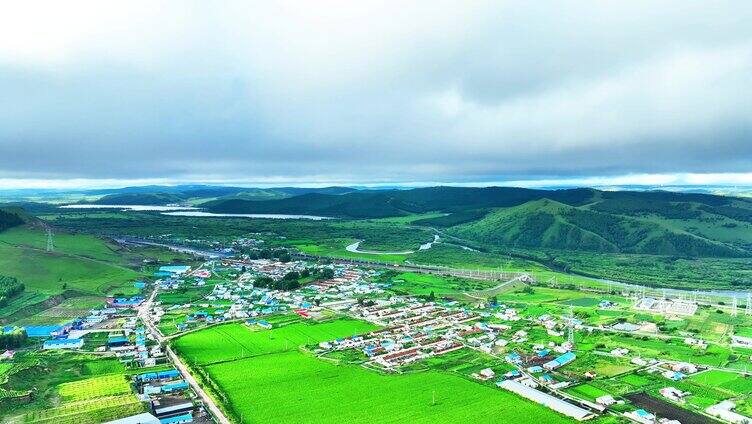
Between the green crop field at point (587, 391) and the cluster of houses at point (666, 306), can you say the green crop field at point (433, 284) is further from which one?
the green crop field at point (587, 391)

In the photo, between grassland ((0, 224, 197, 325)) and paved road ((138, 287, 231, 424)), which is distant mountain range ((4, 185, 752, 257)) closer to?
grassland ((0, 224, 197, 325))

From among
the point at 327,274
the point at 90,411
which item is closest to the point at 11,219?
the point at 327,274

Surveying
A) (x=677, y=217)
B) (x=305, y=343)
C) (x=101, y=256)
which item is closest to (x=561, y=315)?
(x=305, y=343)

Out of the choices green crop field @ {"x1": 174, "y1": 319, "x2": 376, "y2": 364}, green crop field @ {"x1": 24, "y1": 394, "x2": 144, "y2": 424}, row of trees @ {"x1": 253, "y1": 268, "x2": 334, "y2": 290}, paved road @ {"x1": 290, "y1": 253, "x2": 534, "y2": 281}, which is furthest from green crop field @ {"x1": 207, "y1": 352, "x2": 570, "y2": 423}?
paved road @ {"x1": 290, "y1": 253, "x2": 534, "y2": 281}

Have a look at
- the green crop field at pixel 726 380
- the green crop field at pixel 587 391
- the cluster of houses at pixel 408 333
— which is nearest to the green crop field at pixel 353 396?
the cluster of houses at pixel 408 333

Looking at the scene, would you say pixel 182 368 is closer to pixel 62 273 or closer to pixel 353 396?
pixel 353 396

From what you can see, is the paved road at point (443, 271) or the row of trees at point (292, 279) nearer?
the row of trees at point (292, 279)
